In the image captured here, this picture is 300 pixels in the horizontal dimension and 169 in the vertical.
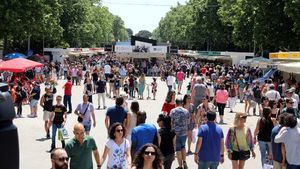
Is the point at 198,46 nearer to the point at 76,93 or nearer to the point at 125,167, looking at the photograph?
the point at 76,93

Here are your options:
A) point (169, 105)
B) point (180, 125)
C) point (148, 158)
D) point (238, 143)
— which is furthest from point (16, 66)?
point (148, 158)

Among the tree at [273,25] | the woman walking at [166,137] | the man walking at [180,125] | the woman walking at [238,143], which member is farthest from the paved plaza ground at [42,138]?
the tree at [273,25]

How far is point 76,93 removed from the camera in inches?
1309

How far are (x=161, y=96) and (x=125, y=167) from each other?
2455cm

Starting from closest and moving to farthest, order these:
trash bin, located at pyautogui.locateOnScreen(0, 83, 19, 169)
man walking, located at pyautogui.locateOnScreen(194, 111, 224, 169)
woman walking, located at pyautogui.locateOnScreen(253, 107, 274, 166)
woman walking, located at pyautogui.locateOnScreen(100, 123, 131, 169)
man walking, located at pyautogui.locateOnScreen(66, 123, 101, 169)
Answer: trash bin, located at pyautogui.locateOnScreen(0, 83, 19, 169) < man walking, located at pyautogui.locateOnScreen(66, 123, 101, 169) < woman walking, located at pyautogui.locateOnScreen(100, 123, 131, 169) < man walking, located at pyautogui.locateOnScreen(194, 111, 224, 169) < woman walking, located at pyautogui.locateOnScreen(253, 107, 274, 166)

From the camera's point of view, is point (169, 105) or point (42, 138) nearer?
point (169, 105)

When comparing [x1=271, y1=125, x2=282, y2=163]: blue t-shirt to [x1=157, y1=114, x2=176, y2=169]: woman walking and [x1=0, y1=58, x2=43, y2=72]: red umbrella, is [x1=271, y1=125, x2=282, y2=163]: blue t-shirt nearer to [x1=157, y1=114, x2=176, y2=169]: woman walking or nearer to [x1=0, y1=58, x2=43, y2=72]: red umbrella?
[x1=157, y1=114, x2=176, y2=169]: woman walking

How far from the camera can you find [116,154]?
25.0ft

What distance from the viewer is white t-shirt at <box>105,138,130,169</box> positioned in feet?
24.9

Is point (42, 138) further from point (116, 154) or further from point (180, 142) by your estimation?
point (116, 154)

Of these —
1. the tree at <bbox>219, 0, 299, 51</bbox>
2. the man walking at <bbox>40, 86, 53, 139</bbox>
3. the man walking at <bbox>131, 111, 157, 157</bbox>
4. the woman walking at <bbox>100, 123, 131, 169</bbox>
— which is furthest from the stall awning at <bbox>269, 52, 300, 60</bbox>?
the woman walking at <bbox>100, 123, 131, 169</bbox>

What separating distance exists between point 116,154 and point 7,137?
493 centimetres

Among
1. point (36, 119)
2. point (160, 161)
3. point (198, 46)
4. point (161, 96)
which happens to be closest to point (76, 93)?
point (161, 96)

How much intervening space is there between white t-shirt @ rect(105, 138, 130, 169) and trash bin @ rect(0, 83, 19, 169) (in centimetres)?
472
